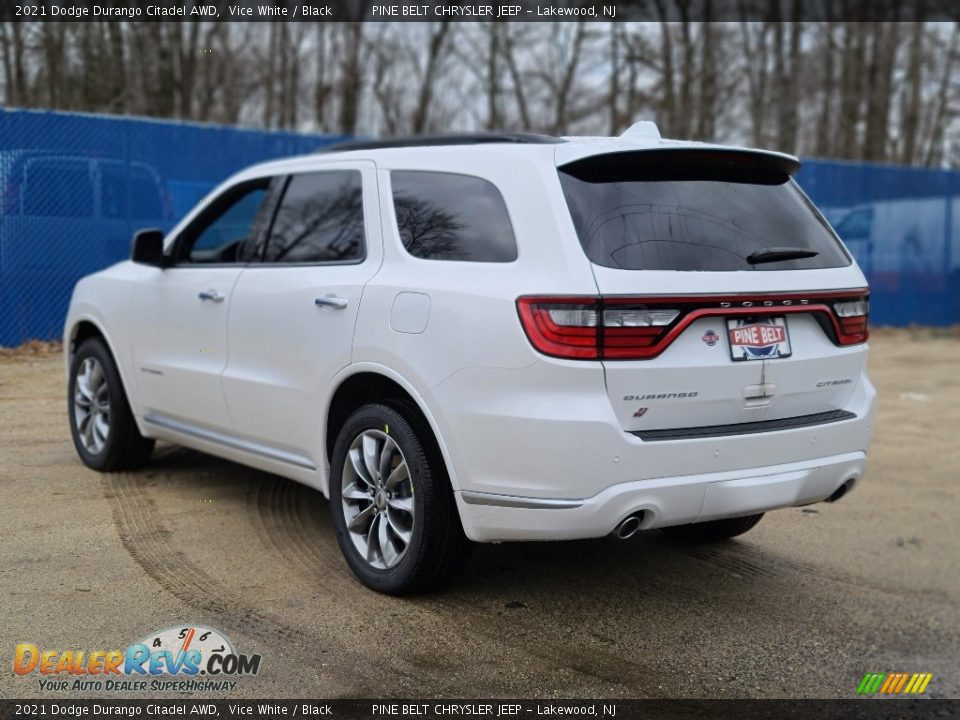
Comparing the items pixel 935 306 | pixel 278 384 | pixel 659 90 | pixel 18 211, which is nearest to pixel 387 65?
pixel 659 90

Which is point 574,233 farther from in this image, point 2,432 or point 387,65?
point 387,65

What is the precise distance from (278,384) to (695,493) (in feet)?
6.61

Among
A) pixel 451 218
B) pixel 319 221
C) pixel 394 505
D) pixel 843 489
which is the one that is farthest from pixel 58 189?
pixel 843 489

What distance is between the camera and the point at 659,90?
86.2 ft

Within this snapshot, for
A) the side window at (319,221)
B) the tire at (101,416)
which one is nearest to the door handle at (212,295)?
the side window at (319,221)

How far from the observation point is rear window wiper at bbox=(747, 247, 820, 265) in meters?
4.05

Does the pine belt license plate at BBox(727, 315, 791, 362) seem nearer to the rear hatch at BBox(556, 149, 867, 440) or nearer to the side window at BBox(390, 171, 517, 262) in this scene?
the rear hatch at BBox(556, 149, 867, 440)

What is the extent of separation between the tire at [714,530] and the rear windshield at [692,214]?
1533mm

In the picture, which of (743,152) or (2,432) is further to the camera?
(2,432)

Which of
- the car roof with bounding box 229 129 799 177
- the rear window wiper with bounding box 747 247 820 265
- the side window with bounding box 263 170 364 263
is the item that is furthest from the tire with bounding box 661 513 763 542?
the side window with bounding box 263 170 364 263

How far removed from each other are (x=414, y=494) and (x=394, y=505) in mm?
206

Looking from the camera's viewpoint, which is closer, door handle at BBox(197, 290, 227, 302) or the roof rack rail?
the roof rack rail

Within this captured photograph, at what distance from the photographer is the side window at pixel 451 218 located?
4004 mm

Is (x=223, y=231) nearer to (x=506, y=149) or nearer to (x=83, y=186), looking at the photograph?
(x=506, y=149)
